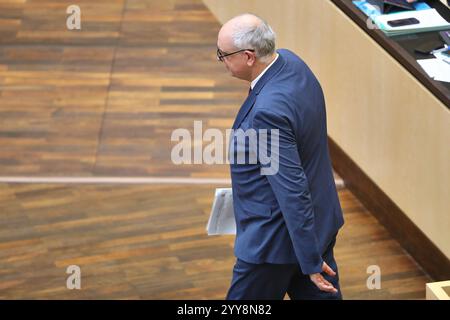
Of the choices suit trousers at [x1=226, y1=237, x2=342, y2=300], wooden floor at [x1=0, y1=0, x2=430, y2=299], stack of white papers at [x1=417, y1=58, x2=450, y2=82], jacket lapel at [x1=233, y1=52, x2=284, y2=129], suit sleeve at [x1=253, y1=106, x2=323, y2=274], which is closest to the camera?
suit sleeve at [x1=253, y1=106, x2=323, y2=274]

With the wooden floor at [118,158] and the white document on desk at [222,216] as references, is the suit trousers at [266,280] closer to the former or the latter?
the white document on desk at [222,216]

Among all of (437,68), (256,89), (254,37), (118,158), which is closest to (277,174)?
→ (256,89)

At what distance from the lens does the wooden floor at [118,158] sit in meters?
4.33

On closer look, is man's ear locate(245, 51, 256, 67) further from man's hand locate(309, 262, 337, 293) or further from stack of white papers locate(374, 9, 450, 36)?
stack of white papers locate(374, 9, 450, 36)

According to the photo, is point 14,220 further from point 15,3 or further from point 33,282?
point 15,3

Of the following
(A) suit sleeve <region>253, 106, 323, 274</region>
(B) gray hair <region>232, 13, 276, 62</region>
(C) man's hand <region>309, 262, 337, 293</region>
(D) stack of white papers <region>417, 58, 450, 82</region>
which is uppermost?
(B) gray hair <region>232, 13, 276, 62</region>

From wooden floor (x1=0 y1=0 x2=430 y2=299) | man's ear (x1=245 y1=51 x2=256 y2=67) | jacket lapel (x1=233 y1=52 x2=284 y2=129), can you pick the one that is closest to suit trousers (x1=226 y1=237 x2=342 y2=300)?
jacket lapel (x1=233 y1=52 x2=284 y2=129)

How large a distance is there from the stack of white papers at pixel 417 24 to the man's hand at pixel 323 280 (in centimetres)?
159

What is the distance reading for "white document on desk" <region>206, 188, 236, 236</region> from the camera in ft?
10.9

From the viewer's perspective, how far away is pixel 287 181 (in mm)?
2945

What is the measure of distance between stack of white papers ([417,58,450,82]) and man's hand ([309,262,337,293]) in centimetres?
126

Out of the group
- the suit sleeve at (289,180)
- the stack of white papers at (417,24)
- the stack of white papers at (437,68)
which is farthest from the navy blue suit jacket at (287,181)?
the stack of white papers at (417,24)

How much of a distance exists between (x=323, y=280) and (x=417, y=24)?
171cm

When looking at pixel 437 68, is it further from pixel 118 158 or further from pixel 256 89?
pixel 118 158
